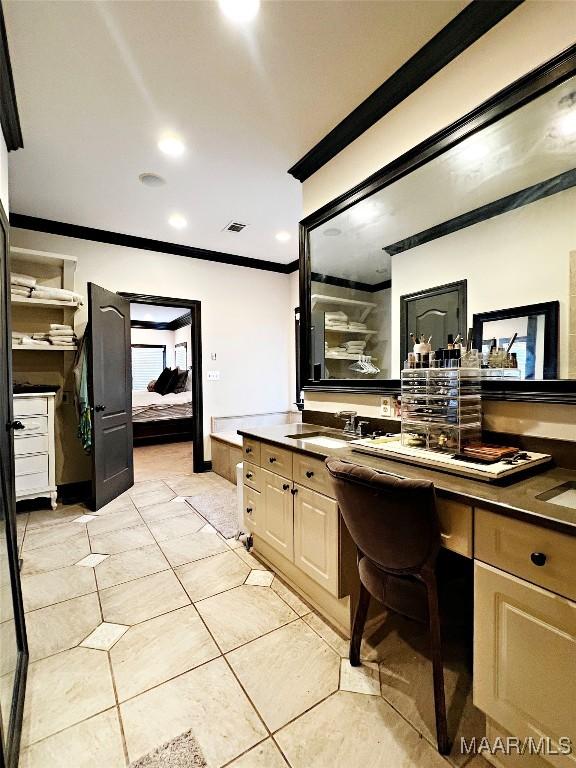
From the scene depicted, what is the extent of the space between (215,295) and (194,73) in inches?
109

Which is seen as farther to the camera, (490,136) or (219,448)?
→ (219,448)

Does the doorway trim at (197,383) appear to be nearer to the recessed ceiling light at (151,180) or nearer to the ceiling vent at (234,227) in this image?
the ceiling vent at (234,227)

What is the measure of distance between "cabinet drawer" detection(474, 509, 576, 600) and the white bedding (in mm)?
7467

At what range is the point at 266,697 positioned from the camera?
4.33 ft

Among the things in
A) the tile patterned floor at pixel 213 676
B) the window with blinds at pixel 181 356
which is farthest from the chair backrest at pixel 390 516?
the window with blinds at pixel 181 356

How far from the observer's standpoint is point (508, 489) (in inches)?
42.1

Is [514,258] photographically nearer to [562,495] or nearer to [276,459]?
[562,495]

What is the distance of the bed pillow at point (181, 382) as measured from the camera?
801 cm

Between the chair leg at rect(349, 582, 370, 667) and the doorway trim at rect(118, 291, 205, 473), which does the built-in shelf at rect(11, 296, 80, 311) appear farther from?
the chair leg at rect(349, 582, 370, 667)

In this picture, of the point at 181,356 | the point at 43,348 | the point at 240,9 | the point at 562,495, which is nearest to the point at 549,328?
the point at 562,495

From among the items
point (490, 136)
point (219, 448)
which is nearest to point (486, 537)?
point (490, 136)

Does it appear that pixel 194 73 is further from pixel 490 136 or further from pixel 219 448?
pixel 219 448

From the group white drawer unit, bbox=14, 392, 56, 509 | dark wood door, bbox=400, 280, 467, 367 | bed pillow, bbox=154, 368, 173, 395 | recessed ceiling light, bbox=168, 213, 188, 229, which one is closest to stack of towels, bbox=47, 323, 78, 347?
white drawer unit, bbox=14, 392, 56, 509

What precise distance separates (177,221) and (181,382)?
16.5 feet
